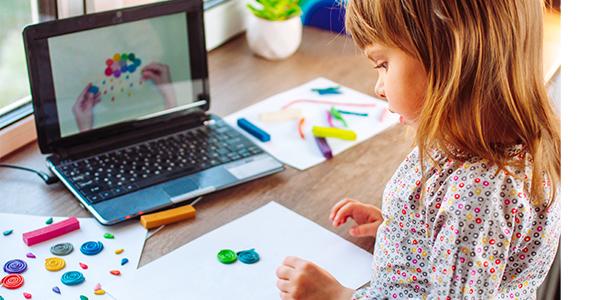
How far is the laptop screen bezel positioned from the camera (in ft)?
3.50

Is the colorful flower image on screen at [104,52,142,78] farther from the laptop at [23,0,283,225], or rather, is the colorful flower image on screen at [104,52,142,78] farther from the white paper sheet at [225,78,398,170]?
the white paper sheet at [225,78,398,170]

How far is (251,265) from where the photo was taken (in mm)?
A: 958

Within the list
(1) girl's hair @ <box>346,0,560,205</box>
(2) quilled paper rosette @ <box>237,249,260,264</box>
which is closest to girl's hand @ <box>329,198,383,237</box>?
(2) quilled paper rosette @ <box>237,249,260,264</box>

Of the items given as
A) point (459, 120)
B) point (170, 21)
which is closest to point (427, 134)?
point (459, 120)

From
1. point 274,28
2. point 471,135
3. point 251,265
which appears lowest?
point 251,265

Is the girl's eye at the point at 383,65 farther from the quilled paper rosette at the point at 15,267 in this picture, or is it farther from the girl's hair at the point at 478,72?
the quilled paper rosette at the point at 15,267

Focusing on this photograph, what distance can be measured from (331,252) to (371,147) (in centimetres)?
32

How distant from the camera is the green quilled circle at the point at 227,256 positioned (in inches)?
37.7

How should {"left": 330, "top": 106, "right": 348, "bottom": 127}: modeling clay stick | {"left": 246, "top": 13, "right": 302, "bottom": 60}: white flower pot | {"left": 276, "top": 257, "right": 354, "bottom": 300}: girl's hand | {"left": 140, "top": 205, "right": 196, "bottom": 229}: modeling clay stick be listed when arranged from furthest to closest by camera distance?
1. {"left": 246, "top": 13, "right": 302, "bottom": 60}: white flower pot
2. {"left": 330, "top": 106, "right": 348, "bottom": 127}: modeling clay stick
3. {"left": 140, "top": 205, "right": 196, "bottom": 229}: modeling clay stick
4. {"left": 276, "top": 257, "right": 354, "bottom": 300}: girl's hand

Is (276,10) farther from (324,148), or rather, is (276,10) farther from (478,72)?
(478,72)

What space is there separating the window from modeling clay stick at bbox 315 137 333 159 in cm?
50

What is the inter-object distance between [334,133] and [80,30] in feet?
1.48

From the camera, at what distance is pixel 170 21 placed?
120cm

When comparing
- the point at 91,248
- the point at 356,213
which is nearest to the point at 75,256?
the point at 91,248
